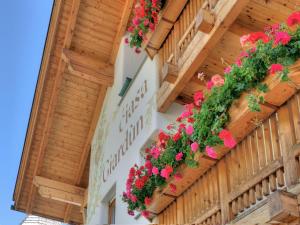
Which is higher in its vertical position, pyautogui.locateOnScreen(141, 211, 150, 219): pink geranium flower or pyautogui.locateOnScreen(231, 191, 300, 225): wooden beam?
pyautogui.locateOnScreen(141, 211, 150, 219): pink geranium flower

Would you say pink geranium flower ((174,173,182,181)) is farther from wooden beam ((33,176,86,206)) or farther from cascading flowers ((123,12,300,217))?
wooden beam ((33,176,86,206))

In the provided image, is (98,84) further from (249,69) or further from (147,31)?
(249,69)

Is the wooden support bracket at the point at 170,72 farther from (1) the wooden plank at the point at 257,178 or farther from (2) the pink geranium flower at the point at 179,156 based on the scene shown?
(1) the wooden plank at the point at 257,178

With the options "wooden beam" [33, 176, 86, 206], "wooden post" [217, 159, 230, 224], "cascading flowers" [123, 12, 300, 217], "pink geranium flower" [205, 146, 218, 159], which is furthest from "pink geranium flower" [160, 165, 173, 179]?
"wooden beam" [33, 176, 86, 206]

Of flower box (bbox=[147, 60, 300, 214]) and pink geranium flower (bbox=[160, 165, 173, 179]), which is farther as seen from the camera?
pink geranium flower (bbox=[160, 165, 173, 179])

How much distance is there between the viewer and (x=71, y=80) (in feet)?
39.1

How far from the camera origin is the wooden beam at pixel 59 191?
13.3 metres

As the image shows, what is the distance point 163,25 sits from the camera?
8.23 metres

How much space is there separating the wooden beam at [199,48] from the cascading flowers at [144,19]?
4.43 feet

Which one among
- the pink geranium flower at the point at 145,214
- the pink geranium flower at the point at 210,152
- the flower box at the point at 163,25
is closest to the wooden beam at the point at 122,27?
the flower box at the point at 163,25

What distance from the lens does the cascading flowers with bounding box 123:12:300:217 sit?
4422 mm

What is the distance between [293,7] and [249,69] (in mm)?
1633

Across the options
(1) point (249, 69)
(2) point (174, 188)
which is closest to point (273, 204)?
(1) point (249, 69)

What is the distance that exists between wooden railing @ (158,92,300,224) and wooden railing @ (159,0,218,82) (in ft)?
5.60
